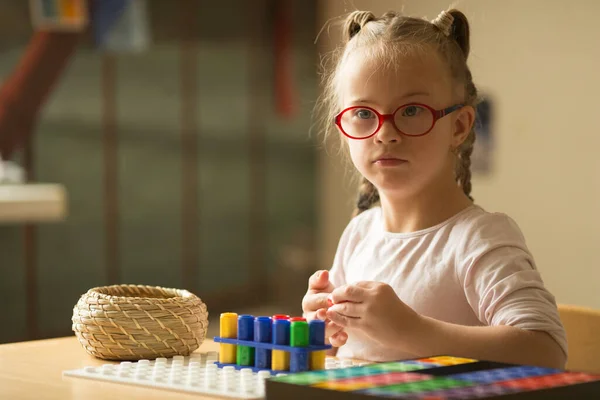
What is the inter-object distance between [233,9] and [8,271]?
1970mm

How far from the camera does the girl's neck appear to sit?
57.2 inches

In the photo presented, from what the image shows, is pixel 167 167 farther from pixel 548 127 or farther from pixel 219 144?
pixel 548 127

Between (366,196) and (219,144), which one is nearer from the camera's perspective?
(366,196)

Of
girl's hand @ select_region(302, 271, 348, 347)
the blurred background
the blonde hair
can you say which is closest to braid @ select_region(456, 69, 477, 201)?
the blonde hair

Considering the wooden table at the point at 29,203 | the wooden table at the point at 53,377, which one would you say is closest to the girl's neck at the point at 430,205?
the wooden table at the point at 53,377

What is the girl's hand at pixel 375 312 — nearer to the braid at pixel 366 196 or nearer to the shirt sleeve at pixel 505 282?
the shirt sleeve at pixel 505 282

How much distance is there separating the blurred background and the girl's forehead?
2431 mm

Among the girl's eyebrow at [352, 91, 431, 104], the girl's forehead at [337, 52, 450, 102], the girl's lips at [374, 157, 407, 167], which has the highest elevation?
the girl's forehead at [337, 52, 450, 102]

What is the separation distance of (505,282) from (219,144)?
4.19 m

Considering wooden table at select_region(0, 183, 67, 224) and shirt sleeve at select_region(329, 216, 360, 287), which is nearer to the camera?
shirt sleeve at select_region(329, 216, 360, 287)

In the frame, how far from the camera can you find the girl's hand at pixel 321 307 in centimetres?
130

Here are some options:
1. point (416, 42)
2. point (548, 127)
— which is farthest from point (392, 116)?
point (548, 127)

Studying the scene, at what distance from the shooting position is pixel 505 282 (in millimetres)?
1258

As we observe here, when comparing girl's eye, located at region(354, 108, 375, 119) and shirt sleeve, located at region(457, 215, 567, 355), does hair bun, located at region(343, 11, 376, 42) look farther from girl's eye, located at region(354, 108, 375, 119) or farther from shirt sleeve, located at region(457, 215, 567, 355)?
shirt sleeve, located at region(457, 215, 567, 355)
